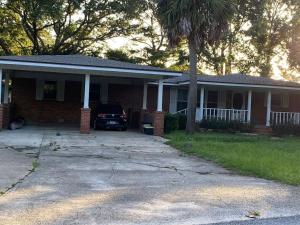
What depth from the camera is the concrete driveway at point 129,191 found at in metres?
7.49

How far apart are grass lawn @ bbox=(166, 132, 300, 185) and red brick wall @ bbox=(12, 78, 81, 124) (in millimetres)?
9400

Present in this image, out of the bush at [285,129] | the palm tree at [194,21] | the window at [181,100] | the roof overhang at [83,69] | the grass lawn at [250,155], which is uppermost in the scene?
the palm tree at [194,21]

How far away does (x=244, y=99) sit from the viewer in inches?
1233

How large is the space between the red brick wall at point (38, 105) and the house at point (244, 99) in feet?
19.5

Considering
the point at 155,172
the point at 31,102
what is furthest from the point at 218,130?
the point at 155,172

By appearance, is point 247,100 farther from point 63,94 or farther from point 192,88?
point 63,94

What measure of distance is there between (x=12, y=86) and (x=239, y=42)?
76.9 feet

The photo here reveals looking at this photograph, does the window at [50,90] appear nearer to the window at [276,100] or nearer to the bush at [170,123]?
the bush at [170,123]

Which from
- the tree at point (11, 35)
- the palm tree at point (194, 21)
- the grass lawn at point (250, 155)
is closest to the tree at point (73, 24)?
the tree at point (11, 35)

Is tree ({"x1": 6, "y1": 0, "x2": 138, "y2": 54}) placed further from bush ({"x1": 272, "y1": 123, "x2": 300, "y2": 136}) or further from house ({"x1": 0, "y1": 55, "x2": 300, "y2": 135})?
bush ({"x1": 272, "y1": 123, "x2": 300, "y2": 136})

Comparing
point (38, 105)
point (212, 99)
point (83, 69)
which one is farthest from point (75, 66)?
point (212, 99)

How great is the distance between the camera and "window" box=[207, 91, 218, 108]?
31130 mm

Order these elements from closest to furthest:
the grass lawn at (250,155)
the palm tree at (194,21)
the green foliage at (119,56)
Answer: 1. the grass lawn at (250,155)
2. the palm tree at (194,21)
3. the green foliage at (119,56)

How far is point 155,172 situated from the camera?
12195mm
